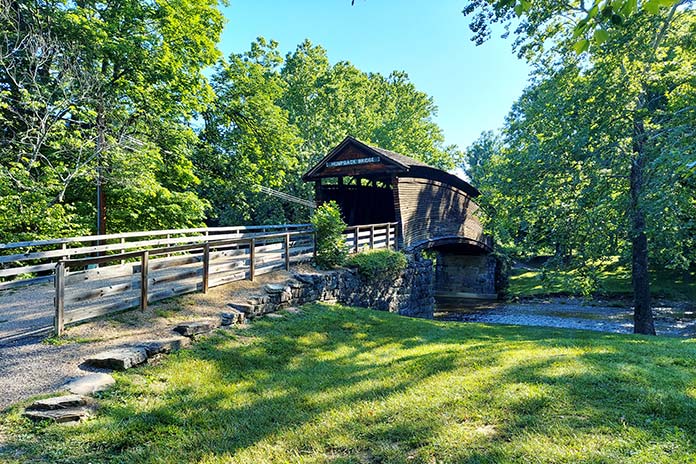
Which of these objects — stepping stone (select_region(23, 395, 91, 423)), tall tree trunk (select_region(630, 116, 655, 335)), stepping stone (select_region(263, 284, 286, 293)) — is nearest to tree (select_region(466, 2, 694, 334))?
tall tree trunk (select_region(630, 116, 655, 335))

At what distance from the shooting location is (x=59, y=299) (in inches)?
191

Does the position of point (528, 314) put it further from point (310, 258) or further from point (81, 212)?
point (81, 212)

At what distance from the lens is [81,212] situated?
11680mm

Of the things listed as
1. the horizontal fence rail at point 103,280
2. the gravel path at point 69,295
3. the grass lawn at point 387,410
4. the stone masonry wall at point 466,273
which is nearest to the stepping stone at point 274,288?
the horizontal fence rail at point 103,280

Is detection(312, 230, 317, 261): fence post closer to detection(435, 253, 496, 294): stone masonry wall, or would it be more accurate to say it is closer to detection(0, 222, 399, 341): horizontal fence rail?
detection(0, 222, 399, 341): horizontal fence rail

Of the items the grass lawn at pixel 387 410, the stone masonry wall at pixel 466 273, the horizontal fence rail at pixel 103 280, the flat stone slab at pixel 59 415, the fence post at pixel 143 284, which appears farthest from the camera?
the stone masonry wall at pixel 466 273

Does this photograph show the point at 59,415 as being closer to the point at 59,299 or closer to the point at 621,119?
the point at 59,299

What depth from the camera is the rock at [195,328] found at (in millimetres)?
5375

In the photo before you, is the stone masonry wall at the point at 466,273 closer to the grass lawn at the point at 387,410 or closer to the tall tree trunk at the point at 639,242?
the tall tree trunk at the point at 639,242

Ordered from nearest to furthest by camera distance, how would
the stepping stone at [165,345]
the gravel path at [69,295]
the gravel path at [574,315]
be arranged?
→ the stepping stone at [165,345] → the gravel path at [69,295] → the gravel path at [574,315]

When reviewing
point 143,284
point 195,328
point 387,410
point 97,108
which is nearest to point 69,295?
point 143,284

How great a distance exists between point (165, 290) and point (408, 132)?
26.8 metres

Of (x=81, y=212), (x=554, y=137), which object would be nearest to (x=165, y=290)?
(x=81, y=212)

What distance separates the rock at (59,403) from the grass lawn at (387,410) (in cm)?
17
